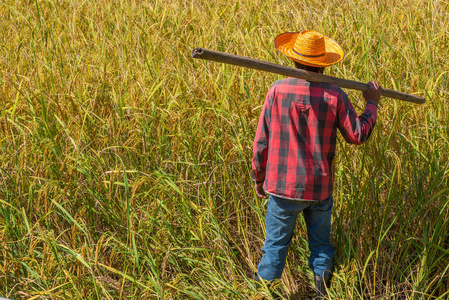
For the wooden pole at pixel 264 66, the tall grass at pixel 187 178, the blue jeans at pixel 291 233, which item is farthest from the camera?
the tall grass at pixel 187 178

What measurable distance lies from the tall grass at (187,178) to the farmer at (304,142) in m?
0.19

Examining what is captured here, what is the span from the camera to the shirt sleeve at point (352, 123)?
181cm

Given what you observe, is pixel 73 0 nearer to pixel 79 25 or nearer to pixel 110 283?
pixel 79 25

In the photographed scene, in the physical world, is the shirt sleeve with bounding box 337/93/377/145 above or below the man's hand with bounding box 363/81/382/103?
below

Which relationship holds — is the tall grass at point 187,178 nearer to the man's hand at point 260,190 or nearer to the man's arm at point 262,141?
the man's hand at point 260,190

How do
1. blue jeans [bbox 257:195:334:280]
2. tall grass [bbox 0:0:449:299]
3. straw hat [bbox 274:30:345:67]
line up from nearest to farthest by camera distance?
straw hat [bbox 274:30:345:67] < blue jeans [bbox 257:195:334:280] < tall grass [bbox 0:0:449:299]

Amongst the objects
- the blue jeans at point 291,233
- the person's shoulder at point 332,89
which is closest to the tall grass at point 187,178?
the blue jeans at point 291,233

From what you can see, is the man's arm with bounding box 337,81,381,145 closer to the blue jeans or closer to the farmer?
the farmer

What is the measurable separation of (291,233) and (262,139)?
0.42m

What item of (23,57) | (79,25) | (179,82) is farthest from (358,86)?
(79,25)

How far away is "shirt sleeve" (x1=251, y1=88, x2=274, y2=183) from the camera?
6.19 feet

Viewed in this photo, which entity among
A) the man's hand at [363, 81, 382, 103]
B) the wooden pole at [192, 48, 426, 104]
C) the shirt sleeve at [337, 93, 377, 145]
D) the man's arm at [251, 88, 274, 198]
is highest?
the wooden pole at [192, 48, 426, 104]

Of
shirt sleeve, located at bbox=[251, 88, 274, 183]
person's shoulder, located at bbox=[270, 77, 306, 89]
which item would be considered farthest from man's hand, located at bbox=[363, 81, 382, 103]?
shirt sleeve, located at bbox=[251, 88, 274, 183]

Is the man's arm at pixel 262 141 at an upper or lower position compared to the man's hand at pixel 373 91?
lower
